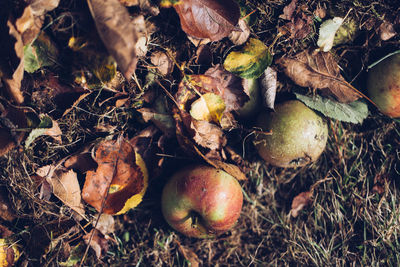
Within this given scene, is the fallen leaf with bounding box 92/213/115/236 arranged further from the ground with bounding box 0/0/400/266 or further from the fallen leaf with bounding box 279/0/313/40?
the fallen leaf with bounding box 279/0/313/40

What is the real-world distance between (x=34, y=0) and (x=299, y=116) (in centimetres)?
113

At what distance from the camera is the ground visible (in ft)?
4.64

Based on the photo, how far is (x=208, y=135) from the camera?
1.44 metres

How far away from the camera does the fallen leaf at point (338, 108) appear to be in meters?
1.45

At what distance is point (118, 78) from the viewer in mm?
1377

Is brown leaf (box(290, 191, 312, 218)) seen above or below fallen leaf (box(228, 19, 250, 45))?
below

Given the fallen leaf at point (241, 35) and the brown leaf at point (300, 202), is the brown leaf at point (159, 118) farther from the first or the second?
the brown leaf at point (300, 202)

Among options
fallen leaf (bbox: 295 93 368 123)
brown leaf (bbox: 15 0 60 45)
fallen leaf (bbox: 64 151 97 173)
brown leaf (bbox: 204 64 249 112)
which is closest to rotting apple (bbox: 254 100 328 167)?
fallen leaf (bbox: 295 93 368 123)

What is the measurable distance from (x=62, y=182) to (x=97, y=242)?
1.11 feet

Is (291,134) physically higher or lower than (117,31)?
lower

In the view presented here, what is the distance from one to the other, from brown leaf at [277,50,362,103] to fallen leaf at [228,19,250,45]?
19 cm

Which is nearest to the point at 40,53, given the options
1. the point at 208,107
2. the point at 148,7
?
the point at 148,7

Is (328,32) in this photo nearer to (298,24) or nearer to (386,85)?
(298,24)

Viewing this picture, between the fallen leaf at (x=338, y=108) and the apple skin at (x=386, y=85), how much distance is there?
2.7 inches
